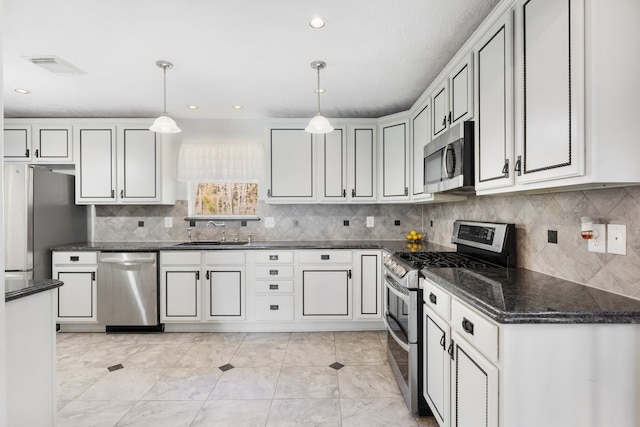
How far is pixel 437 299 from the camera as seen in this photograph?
1712mm

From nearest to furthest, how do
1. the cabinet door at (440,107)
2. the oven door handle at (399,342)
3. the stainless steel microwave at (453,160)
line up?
the stainless steel microwave at (453,160), the oven door handle at (399,342), the cabinet door at (440,107)

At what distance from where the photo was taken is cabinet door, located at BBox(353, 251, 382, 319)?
3346 mm

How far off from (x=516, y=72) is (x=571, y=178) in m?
0.60

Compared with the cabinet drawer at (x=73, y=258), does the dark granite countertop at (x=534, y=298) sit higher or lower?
higher

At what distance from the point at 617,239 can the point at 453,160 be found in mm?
928

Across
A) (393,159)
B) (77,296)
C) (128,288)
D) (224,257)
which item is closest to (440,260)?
(393,159)

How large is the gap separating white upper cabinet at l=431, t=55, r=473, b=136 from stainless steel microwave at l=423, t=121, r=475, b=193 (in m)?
0.11

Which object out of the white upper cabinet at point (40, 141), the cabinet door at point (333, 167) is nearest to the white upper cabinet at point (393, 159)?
the cabinet door at point (333, 167)

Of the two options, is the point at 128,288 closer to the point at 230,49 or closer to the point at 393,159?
the point at 230,49

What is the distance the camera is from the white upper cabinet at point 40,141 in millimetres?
3541

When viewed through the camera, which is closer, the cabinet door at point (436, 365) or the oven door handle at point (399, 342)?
the cabinet door at point (436, 365)

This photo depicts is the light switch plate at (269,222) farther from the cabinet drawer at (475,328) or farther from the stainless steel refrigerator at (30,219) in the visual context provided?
the cabinet drawer at (475,328)

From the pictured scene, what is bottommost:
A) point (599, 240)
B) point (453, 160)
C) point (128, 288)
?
point (128, 288)

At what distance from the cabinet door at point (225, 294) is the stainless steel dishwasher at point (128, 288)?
0.54 metres
